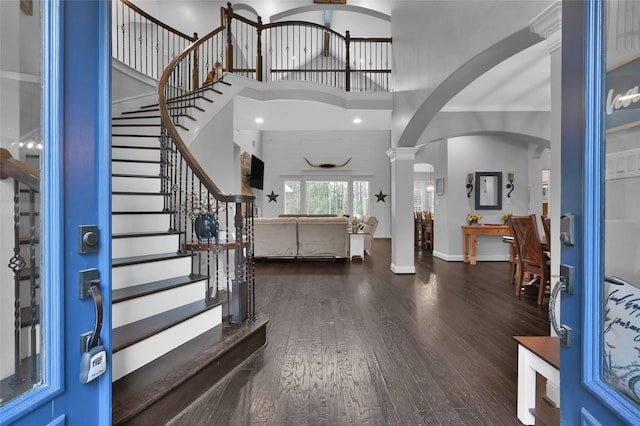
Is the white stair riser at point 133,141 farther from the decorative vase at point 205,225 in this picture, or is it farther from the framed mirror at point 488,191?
the framed mirror at point 488,191

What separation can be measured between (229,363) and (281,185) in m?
9.86

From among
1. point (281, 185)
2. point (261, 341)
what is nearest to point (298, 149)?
point (281, 185)

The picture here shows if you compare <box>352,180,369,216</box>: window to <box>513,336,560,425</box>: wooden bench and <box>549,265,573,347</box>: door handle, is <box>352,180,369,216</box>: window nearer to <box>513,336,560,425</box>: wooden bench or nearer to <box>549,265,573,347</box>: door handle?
<box>513,336,560,425</box>: wooden bench

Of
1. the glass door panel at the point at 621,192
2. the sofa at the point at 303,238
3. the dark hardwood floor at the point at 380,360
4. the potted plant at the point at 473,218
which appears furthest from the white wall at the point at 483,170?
the glass door panel at the point at 621,192

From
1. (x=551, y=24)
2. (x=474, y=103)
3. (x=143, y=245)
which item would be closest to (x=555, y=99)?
(x=551, y=24)

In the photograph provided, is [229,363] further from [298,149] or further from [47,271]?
[298,149]

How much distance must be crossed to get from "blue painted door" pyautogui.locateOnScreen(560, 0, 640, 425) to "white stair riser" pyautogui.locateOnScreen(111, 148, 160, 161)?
390cm

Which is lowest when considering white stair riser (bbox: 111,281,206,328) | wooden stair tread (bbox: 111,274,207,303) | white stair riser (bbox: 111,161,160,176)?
white stair riser (bbox: 111,281,206,328)

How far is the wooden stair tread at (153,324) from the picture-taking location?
5.55ft

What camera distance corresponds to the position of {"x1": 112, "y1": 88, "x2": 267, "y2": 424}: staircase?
1595 mm

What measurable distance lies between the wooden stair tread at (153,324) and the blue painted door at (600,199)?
1.89m

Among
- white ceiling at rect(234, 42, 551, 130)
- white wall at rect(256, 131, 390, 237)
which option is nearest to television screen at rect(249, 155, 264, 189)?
white wall at rect(256, 131, 390, 237)

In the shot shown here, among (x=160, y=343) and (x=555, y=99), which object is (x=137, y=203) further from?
(x=555, y=99)

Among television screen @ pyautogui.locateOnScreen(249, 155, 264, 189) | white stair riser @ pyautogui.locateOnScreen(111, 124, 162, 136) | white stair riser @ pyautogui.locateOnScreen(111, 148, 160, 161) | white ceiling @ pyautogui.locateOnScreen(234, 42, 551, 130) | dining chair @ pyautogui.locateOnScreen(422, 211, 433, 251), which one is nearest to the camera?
white stair riser @ pyautogui.locateOnScreen(111, 148, 160, 161)
